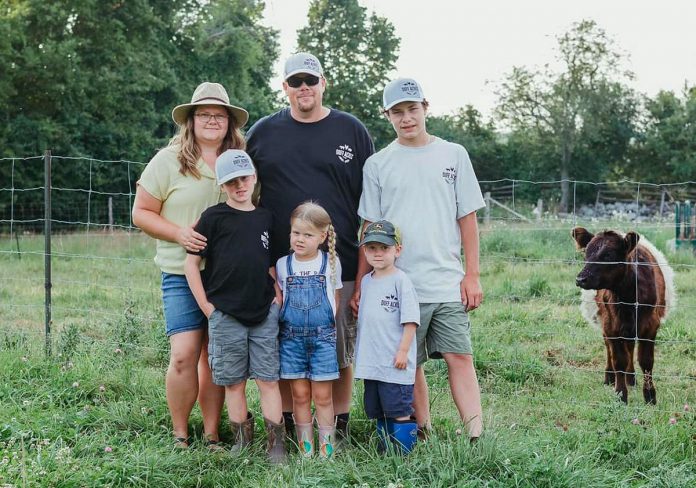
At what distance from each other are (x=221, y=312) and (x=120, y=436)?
0.98m

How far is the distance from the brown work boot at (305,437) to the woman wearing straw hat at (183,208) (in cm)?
46

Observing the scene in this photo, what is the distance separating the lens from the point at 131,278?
1043 centimetres

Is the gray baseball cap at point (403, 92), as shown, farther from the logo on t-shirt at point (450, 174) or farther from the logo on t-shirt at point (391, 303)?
the logo on t-shirt at point (391, 303)

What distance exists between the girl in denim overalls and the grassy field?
10.6 inches

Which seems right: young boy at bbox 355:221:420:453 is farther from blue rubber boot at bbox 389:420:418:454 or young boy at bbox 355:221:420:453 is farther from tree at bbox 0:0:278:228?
tree at bbox 0:0:278:228

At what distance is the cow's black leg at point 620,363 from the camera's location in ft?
16.6

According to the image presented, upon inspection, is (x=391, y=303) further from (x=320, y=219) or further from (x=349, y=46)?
(x=349, y=46)

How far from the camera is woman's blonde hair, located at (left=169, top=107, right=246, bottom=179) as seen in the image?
3.75 meters

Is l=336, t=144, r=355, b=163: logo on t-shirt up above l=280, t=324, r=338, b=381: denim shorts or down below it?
above

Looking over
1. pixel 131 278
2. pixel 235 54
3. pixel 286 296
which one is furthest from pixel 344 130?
pixel 235 54

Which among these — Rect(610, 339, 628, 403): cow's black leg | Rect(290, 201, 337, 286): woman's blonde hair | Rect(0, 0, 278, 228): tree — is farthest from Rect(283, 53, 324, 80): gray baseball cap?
Rect(0, 0, 278, 228): tree

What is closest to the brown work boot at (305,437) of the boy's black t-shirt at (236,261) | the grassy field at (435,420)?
the grassy field at (435,420)

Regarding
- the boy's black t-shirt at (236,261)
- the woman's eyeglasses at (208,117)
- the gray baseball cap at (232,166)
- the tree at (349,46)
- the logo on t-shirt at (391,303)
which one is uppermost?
the tree at (349,46)

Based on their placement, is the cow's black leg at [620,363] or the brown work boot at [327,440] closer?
the brown work boot at [327,440]
